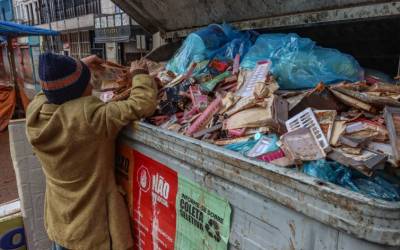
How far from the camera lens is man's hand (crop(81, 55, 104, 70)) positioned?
7.53ft

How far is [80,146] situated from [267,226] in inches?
41.9

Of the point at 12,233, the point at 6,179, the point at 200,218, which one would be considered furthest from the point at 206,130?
the point at 6,179

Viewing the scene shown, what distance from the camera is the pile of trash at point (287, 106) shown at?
102 cm

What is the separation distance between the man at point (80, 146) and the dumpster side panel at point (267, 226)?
0.58 m

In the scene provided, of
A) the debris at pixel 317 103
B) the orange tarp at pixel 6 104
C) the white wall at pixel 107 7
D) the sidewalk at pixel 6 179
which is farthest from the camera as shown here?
the white wall at pixel 107 7

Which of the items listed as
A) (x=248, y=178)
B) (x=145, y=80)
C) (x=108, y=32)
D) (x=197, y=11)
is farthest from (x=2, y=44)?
(x=248, y=178)

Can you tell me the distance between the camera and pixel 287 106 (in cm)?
142

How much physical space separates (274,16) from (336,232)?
182 centimetres

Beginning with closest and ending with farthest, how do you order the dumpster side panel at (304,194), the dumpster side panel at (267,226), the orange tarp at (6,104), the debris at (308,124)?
the dumpster side panel at (304,194), the dumpster side panel at (267,226), the debris at (308,124), the orange tarp at (6,104)

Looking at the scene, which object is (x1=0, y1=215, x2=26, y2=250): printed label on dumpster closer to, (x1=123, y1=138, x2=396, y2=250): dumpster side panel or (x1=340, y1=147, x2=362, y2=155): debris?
(x1=123, y1=138, x2=396, y2=250): dumpster side panel

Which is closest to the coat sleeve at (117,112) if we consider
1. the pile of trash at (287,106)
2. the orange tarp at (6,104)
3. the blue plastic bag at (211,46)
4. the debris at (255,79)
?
the pile of trash at (287,106)

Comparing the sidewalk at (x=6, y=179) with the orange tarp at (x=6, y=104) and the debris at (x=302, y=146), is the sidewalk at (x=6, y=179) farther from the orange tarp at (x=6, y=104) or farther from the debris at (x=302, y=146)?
the debris at (x=302, y=146)

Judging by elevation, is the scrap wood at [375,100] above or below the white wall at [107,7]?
below

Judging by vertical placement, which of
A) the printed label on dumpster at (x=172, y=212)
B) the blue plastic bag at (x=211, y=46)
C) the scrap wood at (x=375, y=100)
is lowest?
the printed label on dumpster at (x=172, y=212)
